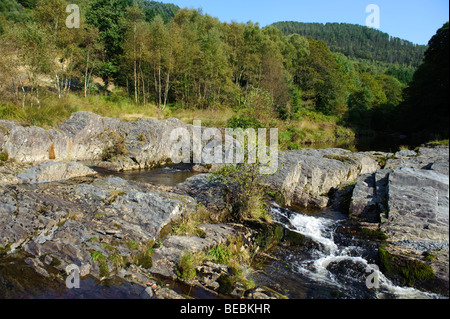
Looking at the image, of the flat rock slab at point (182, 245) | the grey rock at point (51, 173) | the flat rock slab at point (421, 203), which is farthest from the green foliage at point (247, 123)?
the flat rock slab at point (421, 203)

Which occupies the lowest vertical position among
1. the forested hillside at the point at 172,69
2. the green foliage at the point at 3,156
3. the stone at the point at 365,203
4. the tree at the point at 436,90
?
the stone at the point at 365,203

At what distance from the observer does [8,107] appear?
1575 centimetres

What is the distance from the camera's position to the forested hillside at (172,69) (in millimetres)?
18344

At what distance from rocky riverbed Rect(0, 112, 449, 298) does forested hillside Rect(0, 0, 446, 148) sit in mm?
3022

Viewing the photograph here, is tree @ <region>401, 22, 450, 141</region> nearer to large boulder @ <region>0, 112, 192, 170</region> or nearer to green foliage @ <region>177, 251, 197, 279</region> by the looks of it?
green foliage @ <region>177, 251, 197, 279</region>

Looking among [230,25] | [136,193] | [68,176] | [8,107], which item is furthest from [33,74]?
[230,25]

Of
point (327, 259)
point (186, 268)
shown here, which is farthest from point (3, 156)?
point (327, 259)

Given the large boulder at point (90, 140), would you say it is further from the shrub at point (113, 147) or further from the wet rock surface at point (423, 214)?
the wet rock surface at point (423, 214)

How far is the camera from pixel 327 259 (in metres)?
7.67

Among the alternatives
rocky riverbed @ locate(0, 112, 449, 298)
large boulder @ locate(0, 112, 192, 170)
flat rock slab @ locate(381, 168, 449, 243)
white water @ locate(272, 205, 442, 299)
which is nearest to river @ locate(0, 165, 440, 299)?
white water @ locate(272, 205, 442, 299)

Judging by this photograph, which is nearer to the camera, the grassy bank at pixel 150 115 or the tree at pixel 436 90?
the tree at pixel 436 90

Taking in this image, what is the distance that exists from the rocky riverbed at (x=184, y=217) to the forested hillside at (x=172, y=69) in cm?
302

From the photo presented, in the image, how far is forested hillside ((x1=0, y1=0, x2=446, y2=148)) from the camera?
1834 centimetres

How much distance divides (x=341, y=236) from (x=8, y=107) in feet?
57.9
